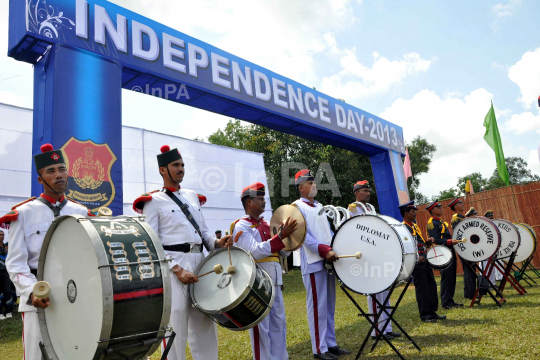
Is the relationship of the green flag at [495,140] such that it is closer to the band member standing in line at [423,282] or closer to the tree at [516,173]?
the band member standing in line at [423,282]

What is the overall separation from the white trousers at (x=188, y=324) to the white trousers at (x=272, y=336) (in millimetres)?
530

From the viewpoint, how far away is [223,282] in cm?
318

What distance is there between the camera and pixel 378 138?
1261 cm

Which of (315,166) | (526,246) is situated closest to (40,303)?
A: (526,246)

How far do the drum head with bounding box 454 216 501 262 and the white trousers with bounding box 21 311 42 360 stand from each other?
6.91 m

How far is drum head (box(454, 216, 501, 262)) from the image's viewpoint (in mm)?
7191

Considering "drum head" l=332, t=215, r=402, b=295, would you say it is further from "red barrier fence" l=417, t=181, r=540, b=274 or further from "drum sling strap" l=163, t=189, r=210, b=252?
"red barrier fence" l=417, t=181, r=540, b=274

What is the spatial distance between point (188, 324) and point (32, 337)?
1.19 m

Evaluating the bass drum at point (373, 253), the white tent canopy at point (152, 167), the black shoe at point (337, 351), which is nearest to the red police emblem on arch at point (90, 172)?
the bass drum at point (373, 253)

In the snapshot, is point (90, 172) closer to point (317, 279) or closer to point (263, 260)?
point (263, 260)

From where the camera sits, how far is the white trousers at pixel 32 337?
2.54 meters

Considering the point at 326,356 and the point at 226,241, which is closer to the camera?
the point at 226,241

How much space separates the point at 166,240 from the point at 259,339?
1344 mm

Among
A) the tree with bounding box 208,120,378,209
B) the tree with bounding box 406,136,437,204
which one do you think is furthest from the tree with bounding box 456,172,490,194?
the tree with bounding box 208,120,378,209
